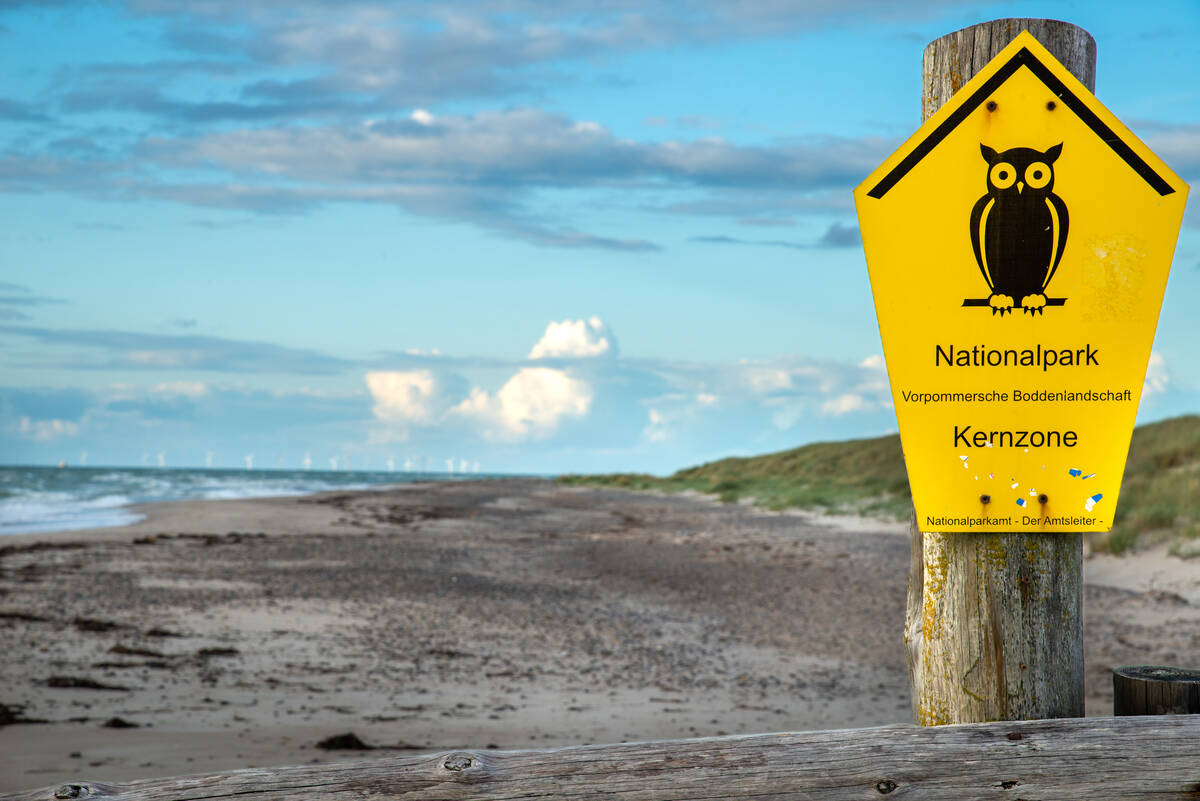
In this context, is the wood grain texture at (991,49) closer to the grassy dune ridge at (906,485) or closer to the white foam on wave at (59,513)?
the grassy dune ridge at (906,485)

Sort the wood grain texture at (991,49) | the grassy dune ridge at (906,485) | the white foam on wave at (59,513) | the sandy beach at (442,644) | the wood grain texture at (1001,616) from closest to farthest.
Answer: the wood grain texture at (1001,616) → the wood grain texture at (991,49) → the sandy beach at (442,644) → the grassy dune ridge at (906,485) → the white foam on wave at (59,513)

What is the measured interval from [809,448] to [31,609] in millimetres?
66572

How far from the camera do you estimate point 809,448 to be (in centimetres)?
7412

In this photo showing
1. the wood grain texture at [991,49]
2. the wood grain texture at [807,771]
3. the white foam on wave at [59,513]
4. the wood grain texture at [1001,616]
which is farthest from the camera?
the white foam on wave at [59,513]

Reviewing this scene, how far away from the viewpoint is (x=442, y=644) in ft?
34.8

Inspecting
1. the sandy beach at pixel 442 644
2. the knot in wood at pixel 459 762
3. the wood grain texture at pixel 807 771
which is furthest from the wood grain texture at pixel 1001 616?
the sandy beach at pixel 442 644

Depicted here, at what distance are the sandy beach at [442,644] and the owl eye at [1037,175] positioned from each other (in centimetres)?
570

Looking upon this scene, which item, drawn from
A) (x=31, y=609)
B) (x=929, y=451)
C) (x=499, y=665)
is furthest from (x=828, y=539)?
(x=929, y=451)

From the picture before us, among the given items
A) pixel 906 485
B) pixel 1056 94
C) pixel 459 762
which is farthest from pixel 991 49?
pixel 906 485

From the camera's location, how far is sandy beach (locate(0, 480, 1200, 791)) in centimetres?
727

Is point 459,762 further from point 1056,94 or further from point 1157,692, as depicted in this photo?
point 1056,94

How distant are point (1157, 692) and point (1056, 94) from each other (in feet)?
5.54

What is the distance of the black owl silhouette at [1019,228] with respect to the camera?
2547 mm

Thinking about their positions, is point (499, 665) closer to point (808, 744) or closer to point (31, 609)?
point (31, 609)
